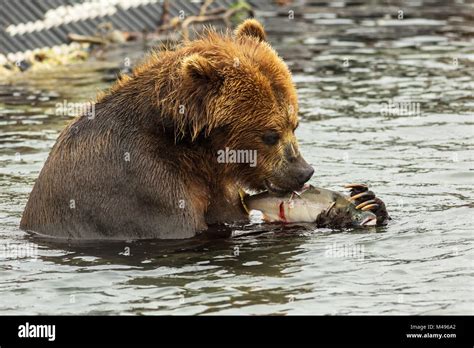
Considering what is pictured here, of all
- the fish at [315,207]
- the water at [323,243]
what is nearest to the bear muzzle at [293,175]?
the fish at [315,207]

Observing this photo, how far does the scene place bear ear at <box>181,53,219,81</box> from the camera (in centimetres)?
1112

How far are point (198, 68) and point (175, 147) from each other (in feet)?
2.76

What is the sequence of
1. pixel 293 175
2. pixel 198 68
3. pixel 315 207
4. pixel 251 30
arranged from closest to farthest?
pixel 198 68
pixel 293 175
pixel 315 207
pixel 251 30

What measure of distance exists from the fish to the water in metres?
0.15

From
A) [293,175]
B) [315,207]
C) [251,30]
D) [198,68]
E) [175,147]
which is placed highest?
[251,30]

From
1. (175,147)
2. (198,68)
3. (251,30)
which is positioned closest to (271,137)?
(175,147)

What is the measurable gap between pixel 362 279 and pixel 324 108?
821 cm

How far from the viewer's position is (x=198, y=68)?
11.1 meters

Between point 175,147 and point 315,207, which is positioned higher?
point 175,147

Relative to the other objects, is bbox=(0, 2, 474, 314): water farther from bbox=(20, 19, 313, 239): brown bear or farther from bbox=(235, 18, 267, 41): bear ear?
bbox=(235, 18, 267, 41): bear ear

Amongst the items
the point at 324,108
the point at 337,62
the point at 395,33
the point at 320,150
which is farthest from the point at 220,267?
the point at 395,33

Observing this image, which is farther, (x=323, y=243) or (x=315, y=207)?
(x=315, y=207)

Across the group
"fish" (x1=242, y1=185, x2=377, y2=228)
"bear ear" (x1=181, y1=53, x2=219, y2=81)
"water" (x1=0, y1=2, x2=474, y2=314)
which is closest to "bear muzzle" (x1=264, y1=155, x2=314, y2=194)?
"fish" (x1=242, y1=185, x2=377, y2=228)

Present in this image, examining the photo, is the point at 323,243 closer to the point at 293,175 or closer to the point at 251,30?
the point at 293,175
